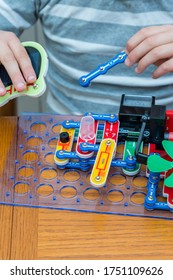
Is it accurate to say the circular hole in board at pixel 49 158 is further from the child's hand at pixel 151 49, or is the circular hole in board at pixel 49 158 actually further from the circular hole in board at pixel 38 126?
the child's hand at pixel 151 49

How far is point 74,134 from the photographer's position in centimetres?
70

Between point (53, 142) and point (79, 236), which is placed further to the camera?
point (53, 142)

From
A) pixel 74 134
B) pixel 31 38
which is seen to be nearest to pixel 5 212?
pixel 74 134

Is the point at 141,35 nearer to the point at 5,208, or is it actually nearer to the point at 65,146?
the point at 65,146

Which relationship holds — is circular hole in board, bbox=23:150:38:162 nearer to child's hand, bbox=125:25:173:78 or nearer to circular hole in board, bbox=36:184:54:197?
circular hole in board, bbox=36:184:54:197

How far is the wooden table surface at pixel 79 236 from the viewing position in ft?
1.83

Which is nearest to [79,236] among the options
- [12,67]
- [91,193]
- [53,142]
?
[91,193]

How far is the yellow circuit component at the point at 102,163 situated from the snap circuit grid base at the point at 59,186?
0.02 metres

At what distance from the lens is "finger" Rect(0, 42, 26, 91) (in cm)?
70

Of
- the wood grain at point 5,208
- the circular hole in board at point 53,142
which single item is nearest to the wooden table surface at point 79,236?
the wood grain at point 5,208

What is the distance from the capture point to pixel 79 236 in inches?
22.6

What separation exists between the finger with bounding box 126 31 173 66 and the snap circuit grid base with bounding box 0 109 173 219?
0.13 meters

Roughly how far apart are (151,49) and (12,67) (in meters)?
0.21

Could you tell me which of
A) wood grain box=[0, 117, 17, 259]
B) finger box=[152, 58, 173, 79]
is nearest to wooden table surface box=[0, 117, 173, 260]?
wood grain box=[0, 117, 17, 259]
